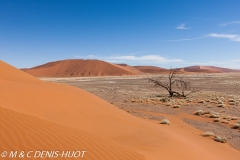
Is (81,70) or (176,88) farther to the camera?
(81,70)

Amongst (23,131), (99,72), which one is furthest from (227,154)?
(99,72)

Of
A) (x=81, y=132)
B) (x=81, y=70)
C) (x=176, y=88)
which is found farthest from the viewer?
(x=81, y=70)

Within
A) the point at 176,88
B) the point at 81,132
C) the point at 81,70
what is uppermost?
the point at 81,70

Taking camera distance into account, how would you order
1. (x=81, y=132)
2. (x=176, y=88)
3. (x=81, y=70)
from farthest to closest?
1. (x=81, y=70)
2. (x=176, y=88)
3. (x=81, y=132)

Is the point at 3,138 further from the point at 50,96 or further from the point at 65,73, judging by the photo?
the point at 65,73

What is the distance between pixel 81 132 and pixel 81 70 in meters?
135

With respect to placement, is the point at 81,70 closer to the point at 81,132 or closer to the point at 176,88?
the point at 176,88

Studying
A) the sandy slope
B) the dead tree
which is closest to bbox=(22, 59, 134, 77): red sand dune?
the dead tree

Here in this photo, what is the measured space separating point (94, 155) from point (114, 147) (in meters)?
0.83

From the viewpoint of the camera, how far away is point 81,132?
5855mm

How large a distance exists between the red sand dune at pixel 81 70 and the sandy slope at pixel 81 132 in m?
120

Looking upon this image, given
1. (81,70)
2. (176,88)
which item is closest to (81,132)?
(176,88)

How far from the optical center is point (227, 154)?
25.7 feet

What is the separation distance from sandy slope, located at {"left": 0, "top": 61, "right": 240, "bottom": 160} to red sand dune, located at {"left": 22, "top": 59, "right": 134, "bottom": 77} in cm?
12035
